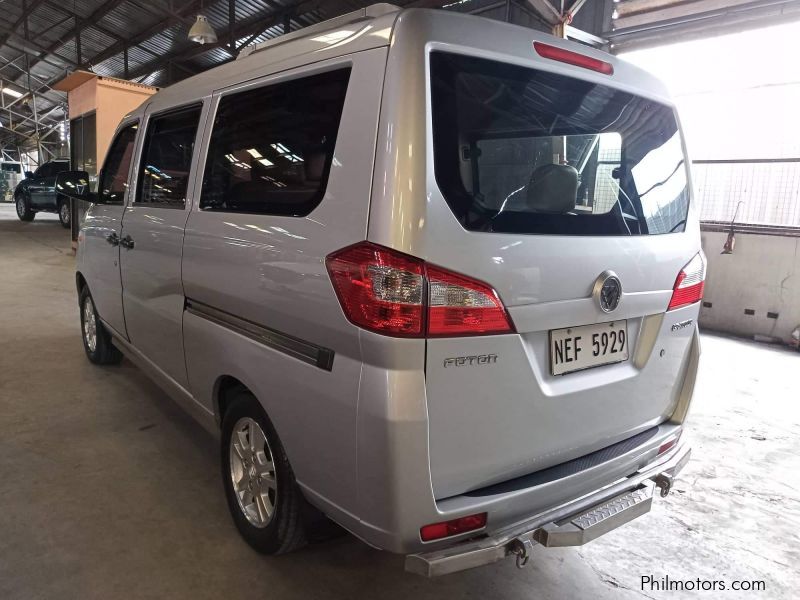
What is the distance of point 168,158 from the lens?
8.71 feet

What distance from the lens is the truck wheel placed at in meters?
16.0

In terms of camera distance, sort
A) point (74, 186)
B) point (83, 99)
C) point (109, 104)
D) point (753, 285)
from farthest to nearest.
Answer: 1. point (83, 99)
2. point (109, 104)
3. point (753, 285)
4. point (74, 186)

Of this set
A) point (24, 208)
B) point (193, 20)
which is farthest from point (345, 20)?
point (24, 208)

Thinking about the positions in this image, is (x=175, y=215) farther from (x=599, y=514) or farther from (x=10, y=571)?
(x=599, y=514)

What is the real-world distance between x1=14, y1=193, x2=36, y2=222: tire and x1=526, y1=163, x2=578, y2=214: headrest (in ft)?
60.2

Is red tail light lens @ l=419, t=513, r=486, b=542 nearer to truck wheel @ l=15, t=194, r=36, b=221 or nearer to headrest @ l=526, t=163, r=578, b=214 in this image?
headrest @ l=526, t=163, r=578, b=214

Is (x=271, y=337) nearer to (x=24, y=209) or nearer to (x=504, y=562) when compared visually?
(x=504, y=562)

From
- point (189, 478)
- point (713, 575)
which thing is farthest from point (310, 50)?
point (713, 575)

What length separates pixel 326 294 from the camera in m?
1.53

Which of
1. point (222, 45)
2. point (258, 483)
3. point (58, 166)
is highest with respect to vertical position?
point (222, 45)

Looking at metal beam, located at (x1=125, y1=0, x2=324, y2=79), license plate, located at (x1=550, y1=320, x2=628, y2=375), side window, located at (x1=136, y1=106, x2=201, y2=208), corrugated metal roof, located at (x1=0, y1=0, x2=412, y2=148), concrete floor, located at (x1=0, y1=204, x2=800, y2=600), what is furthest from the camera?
corrugated metal roof, located at (x1=0, y1=0, x2=412, y2=148)

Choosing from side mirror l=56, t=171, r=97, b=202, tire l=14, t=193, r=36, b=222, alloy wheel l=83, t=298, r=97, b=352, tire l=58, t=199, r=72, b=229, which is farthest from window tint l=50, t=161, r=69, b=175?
side mirror l=56, t=171, r=97, b=202

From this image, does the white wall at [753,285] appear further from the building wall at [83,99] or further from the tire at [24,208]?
the tire at [24,208]

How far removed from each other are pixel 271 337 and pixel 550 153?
3.56ft
